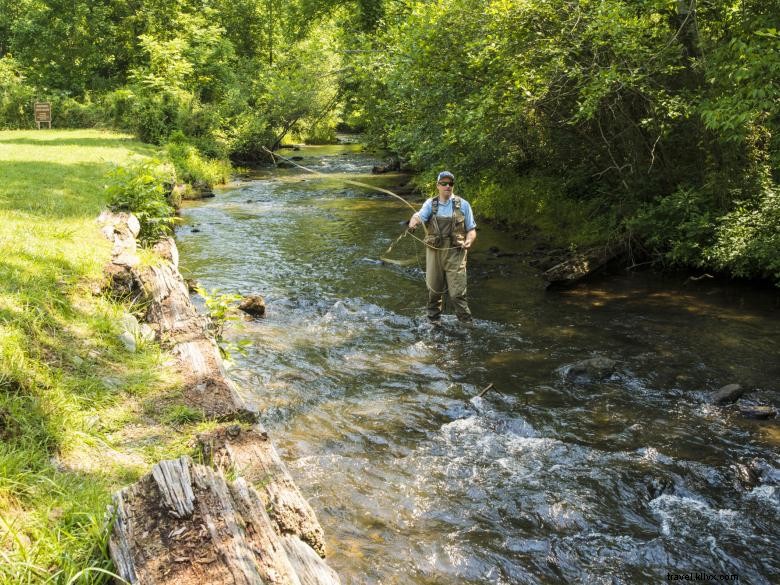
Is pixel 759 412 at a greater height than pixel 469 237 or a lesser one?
lesser

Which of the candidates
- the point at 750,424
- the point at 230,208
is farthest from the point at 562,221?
the point at 230,208

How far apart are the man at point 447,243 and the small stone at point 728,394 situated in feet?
12.2

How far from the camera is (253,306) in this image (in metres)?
9.89

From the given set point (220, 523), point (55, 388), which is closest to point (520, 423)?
point (220, 523)

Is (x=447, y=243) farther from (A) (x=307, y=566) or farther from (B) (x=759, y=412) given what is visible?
(A) (x=307, y=566)

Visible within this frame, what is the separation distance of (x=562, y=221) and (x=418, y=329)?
272 inches

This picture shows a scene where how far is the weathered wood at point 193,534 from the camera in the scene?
256 centimetres

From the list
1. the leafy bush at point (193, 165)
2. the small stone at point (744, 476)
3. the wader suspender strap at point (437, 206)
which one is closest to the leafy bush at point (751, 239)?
the wader suspender strap at point (437, 206)

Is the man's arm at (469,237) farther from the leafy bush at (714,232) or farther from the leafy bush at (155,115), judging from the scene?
the leafy bush at (155,115)

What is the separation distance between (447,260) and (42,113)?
26.4m

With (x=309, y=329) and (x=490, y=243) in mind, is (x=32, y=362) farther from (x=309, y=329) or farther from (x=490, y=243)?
(x=490, y=243)

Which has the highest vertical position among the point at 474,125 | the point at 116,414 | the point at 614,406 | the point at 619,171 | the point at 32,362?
the point at 474,125

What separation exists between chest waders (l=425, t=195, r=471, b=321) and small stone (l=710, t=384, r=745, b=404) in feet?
12.3

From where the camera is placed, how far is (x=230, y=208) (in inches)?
762
